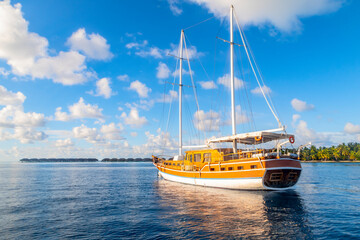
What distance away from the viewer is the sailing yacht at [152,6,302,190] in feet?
94.1

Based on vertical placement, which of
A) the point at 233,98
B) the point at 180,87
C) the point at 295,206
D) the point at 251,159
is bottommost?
the point at 295,206

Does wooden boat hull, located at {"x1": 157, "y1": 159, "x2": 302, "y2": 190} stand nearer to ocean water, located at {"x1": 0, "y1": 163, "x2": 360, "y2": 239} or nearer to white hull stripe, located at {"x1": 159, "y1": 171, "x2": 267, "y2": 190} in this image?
white hull stripe, located at {"x1": 159, "y1": 171, "x2": 267, "y2": 190}

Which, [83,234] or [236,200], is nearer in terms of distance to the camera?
[83,234]

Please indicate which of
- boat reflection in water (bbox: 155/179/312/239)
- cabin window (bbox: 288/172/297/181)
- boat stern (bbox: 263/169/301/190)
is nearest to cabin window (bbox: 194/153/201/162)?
boat reflection in water (bbox: 155/179/312/239)

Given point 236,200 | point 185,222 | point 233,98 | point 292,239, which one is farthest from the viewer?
point 233,98

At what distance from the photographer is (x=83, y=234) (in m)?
15.7

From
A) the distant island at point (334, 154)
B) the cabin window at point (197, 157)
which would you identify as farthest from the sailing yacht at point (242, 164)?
the distant island at point (334, 154)

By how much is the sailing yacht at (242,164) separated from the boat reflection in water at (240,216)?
7.65 ft

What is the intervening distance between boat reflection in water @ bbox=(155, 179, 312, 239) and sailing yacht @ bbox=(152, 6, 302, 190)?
2333mm

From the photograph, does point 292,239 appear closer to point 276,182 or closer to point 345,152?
point 276,182

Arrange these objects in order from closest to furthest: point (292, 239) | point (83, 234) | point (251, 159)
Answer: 1. point (292, 239)
2. point (83, 234)
3. point (251, 159)

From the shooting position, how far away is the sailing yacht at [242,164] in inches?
1129

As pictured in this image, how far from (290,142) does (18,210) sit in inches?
1280

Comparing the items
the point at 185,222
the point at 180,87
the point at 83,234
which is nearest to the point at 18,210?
the point at 83,234
